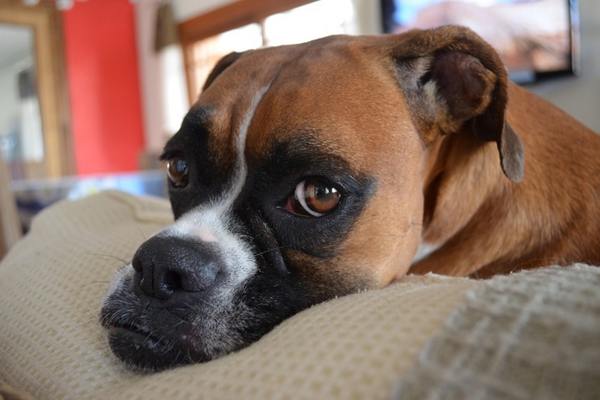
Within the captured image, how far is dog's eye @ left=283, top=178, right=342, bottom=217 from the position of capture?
1.19 meters

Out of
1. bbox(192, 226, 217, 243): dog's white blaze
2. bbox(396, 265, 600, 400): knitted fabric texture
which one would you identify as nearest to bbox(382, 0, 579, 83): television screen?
bbox(192, 226, 217, 243): dog's white blaze

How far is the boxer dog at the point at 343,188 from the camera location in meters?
1.06

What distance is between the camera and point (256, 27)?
812cm

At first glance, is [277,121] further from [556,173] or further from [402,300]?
[556,173]

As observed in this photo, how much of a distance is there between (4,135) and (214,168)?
835cm

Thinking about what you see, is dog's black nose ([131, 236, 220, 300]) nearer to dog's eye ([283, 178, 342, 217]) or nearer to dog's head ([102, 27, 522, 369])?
dog's head ([102, 27, 522, 369])

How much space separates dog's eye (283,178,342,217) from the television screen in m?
3.41

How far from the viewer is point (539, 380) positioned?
1.88 feet

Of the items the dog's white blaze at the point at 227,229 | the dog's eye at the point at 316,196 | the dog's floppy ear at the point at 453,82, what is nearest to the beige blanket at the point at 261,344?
the dog's white blaze at the point at 227,229

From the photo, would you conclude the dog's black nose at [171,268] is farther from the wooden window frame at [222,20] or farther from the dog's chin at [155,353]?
the wooden window frame at [222,20]

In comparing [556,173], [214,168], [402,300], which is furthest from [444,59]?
[402,300]

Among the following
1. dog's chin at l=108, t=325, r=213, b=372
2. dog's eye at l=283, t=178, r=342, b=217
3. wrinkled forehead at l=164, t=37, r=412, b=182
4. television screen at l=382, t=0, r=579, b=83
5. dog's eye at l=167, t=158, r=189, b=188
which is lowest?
dog's chin at l=108, t=325, r=213, b=372

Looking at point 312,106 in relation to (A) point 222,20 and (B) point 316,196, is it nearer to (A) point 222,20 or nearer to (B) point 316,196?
(B) point 316,196

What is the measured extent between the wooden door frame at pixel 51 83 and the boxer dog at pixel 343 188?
8.20 m
